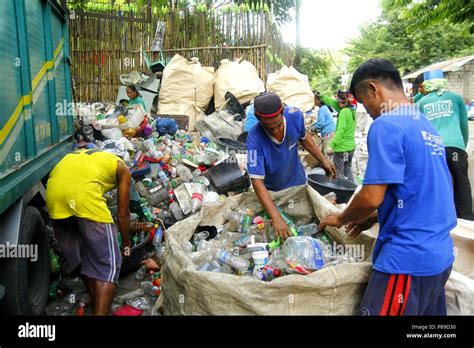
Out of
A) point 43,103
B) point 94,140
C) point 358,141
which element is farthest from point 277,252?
point 358,141

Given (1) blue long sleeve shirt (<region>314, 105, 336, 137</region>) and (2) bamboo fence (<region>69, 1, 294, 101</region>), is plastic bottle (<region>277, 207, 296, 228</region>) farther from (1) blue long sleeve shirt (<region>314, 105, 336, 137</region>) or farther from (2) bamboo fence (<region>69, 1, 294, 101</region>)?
(2) bamboo fence (<region>69, 1, 294, 101</region>)

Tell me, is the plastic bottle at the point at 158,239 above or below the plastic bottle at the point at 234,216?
below

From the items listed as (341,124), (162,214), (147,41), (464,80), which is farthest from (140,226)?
(464,80)

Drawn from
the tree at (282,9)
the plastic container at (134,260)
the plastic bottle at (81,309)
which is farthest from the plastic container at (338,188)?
the tree at (282,9)

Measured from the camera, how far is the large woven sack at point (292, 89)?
8.61 meters

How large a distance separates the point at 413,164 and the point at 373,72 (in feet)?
1.52

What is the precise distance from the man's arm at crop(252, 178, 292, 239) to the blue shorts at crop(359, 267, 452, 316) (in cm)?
77

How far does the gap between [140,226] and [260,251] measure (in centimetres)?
186

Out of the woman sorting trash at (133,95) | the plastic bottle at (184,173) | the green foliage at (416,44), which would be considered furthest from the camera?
the green foliage at (416,44)

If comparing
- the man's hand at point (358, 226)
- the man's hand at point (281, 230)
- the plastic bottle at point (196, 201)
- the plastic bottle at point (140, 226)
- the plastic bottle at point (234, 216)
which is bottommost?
the plastic bottle at point (140, 226)

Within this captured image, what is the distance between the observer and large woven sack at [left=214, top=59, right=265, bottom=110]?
841cm

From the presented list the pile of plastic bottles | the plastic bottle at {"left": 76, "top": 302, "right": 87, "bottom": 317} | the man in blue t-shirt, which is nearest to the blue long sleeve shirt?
the pile of plastic bottles

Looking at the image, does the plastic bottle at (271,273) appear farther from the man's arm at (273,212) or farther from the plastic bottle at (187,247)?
the plastic bottle at (187,247)

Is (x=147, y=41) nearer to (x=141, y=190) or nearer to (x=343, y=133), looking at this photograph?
(x=343, y=133)
